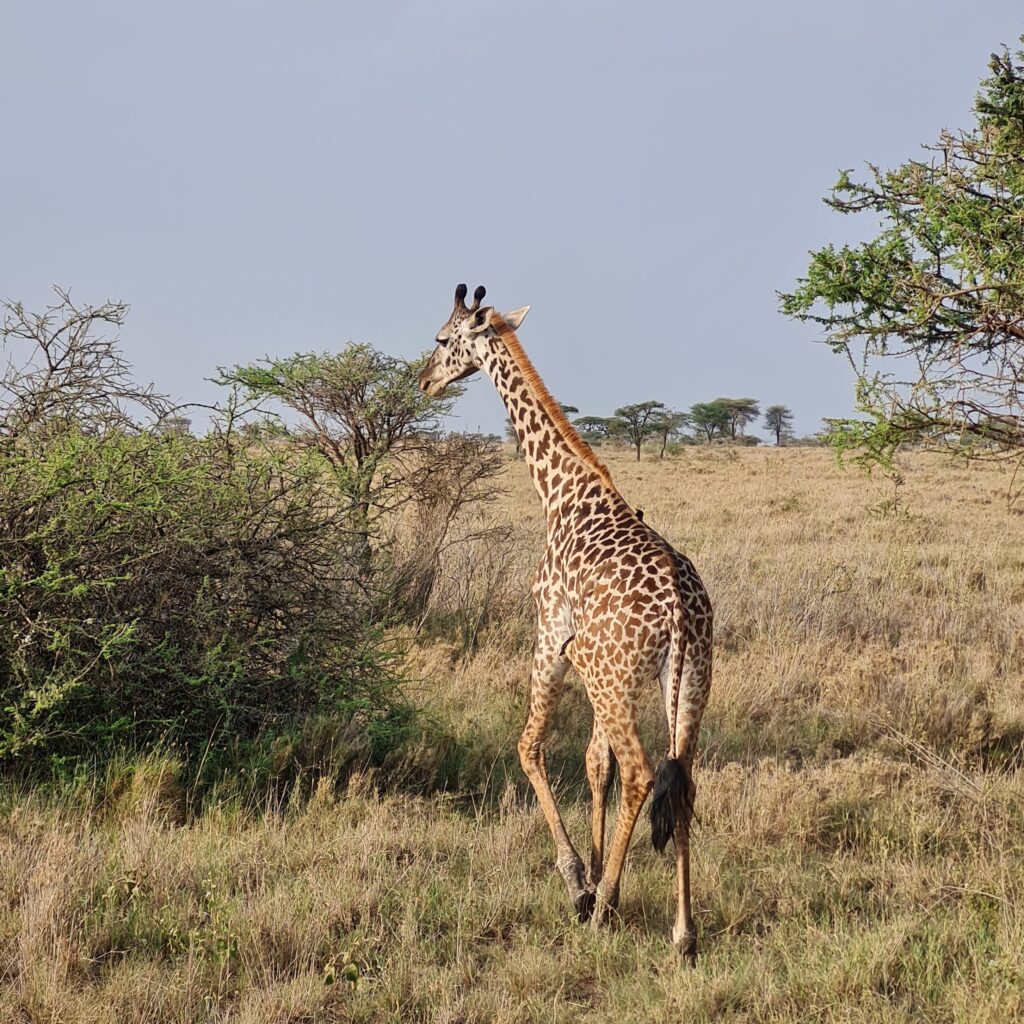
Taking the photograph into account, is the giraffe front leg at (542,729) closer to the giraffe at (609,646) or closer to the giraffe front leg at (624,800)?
the giraffe at (609,646)

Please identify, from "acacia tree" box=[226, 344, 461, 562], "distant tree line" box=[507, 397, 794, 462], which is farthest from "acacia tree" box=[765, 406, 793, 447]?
"acacia tree" box=[226, 344, 461, 562]

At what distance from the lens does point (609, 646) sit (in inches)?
161

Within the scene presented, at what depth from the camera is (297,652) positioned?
586 centimetres

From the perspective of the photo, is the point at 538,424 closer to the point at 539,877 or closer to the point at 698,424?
the point at 539,877

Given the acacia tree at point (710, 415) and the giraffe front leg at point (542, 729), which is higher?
the acacia tree at point (710, 415)

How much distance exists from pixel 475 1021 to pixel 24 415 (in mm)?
4454

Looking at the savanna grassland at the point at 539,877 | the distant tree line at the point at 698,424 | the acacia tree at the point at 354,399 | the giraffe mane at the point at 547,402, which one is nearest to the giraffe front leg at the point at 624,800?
the savanna grassland at the point at 539,877

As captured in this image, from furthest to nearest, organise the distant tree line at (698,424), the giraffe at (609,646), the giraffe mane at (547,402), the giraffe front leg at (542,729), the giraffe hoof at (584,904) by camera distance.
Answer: the distant tree line at (698,424) < the giraffe mane at (547,402) < the giraffe front leg at (542,729) < the giraffe hoof at (584,904) < the giraffe at (609,646)

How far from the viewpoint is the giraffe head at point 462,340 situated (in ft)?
18.2

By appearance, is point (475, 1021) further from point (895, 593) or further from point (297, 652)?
point (895, 593)

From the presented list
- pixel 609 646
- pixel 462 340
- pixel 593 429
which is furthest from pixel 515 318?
pixel 593 429

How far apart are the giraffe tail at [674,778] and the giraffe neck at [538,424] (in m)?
1.19

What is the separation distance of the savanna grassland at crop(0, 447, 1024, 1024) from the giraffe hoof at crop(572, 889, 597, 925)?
0.06m

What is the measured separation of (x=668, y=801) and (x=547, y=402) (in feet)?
7.55
